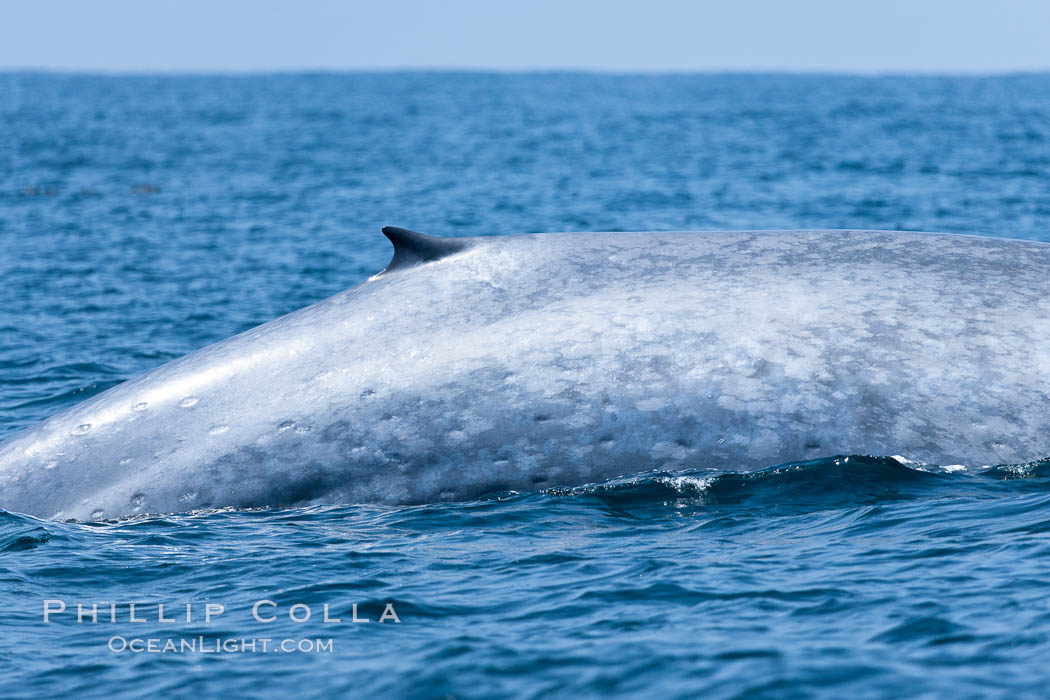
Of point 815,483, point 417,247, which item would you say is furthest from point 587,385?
point 417,247

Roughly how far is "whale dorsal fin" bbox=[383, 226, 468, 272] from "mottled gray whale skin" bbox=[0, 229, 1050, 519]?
321 mm

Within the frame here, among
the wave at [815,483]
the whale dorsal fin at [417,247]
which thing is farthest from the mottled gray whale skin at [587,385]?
the whale dorsal fin at [417,247]

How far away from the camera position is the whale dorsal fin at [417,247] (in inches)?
444

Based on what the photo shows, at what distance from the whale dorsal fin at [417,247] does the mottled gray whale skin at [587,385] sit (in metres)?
0.32

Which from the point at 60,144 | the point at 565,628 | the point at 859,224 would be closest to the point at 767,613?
the point at 565,628

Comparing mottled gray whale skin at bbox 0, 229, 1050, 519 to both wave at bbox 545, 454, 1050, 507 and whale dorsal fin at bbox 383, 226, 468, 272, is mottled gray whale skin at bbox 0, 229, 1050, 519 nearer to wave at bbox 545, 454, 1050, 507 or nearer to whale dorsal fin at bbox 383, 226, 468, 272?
wave at bbox 545, 454, 1050, 507

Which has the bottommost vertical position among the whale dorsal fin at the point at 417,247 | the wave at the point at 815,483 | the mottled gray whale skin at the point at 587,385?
the wave at the point at 815,483

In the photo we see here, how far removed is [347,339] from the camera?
10.9m

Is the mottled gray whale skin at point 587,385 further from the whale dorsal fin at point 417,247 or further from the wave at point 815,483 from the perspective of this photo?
the whale dorsal fin at point 417,247

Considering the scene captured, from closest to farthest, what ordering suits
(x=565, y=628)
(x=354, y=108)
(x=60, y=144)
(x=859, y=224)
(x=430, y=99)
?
(x=565, y=628)
(x=859, y=224)
(x=60, y=144)
(x=354, y=108)
(x=430, y=99)

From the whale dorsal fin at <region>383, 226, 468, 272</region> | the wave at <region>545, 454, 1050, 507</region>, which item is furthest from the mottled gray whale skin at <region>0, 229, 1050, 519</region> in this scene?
the whale dorsal fin at <region>383, 226, 468, 272</region>

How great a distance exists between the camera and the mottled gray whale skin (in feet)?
33.5

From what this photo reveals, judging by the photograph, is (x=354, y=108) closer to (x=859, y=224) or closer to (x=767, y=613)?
(x=859, y=224)

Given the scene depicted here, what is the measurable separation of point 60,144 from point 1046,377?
236ft
